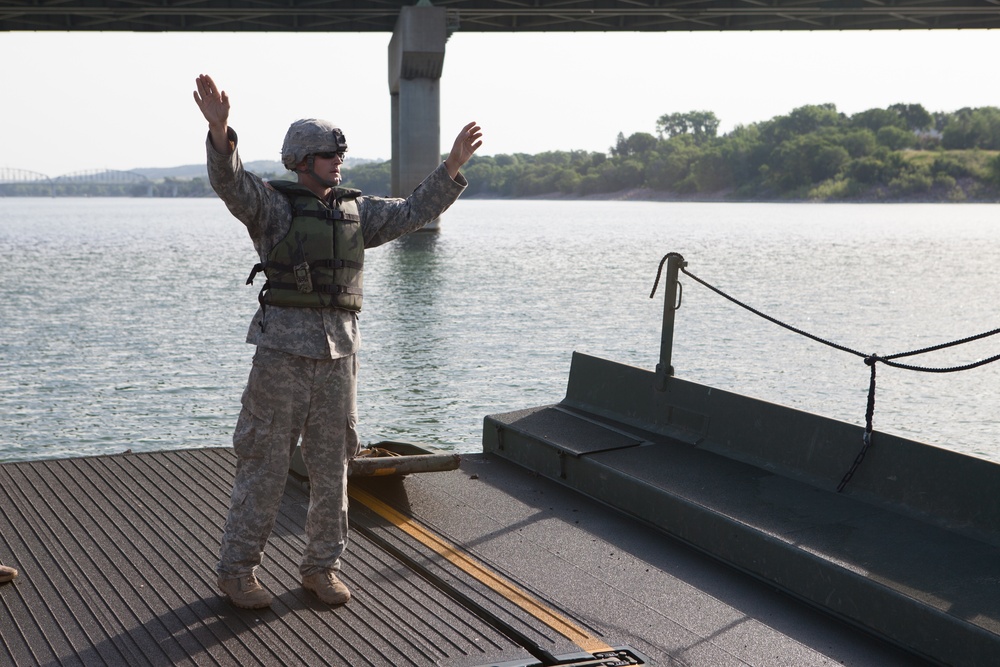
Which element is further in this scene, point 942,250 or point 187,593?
point 942,250

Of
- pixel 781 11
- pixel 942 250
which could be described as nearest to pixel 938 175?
pixel 942 250

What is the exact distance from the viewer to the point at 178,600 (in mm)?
4762

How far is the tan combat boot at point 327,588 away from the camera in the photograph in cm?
471

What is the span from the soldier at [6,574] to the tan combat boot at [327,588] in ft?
4.58

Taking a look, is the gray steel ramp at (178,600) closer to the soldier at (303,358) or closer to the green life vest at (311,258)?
the soldier at (303,358)

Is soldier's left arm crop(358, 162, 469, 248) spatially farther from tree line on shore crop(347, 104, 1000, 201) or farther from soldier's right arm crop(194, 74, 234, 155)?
tree line on shore crop(347, 104, 1000, 201)

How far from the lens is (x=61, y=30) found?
4453cm

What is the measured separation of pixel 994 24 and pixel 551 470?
48.5 m

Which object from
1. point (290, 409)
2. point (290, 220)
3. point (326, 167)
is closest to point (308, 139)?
point (326, 167)

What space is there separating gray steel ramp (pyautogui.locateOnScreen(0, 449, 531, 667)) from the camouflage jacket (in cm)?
119

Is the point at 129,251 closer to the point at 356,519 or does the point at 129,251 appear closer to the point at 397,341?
the point at 397,341

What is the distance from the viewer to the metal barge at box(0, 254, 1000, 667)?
14.3 ft

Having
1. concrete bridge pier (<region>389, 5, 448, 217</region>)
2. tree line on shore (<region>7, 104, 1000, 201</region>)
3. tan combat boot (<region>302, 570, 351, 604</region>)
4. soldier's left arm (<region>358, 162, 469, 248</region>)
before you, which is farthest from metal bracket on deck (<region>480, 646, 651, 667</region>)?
tree line on shore (<region>7, 104, 1000, 201</region>)

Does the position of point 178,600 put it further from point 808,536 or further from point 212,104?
point 808,536
